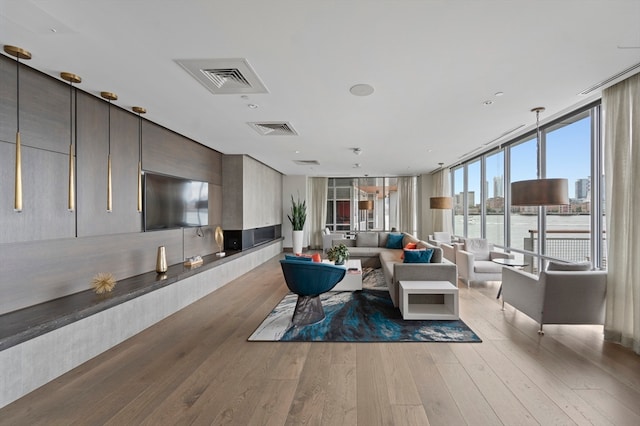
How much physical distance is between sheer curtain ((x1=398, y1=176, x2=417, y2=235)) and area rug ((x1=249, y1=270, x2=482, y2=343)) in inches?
246

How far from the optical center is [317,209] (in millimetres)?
10609

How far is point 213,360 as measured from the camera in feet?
8.90

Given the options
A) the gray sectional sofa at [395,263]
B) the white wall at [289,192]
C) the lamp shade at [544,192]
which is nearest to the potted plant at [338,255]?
the gray sectional sofa at [395,263]

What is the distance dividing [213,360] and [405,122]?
354cm

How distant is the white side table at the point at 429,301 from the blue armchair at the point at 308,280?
866 millimetres

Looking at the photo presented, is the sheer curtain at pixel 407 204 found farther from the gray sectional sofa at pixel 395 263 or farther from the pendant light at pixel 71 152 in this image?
the pendant light at pixel 71 152

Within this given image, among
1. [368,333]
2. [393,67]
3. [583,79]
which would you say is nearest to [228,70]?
[393,67]

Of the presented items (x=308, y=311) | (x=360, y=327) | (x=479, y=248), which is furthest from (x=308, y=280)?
(x=479, y=248)

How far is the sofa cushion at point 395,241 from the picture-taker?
7367mm

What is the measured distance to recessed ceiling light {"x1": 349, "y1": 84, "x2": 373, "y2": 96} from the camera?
9.55 feet

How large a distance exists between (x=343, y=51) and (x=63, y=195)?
2821 millimetres

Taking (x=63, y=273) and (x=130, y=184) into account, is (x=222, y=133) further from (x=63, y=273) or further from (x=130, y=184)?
(x=63, y=273)

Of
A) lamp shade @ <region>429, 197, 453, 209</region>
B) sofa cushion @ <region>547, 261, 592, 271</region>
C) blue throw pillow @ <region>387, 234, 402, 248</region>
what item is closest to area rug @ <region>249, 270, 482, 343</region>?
sofa cushion @ <region>547, 261, 592, 271</region>

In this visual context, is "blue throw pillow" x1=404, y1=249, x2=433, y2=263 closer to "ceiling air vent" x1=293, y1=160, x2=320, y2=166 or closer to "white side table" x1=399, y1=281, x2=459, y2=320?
"white side table" x1=399, y1=281, x2=459, y2=320
